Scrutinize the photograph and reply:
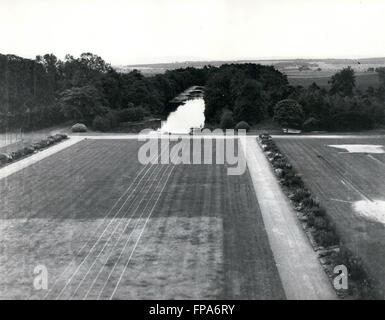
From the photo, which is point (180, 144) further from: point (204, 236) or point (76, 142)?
point (204, 236)

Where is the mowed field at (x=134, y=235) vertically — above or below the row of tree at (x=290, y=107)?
below

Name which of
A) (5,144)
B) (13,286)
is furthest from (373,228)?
(5,144)

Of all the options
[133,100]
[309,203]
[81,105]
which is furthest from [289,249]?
[133,100]

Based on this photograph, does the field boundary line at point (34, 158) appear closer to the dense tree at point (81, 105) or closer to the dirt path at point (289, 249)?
the dense tree at point (81, 105)

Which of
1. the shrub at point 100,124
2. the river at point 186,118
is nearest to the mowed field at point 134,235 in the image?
the shrub at point 100,124

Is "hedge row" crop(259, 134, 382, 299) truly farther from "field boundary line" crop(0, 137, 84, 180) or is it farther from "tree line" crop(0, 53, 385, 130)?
"tree line" crop(0, 53, 385, 130)

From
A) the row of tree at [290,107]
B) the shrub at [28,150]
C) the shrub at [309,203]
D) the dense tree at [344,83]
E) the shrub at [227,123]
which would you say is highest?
the dense tree at [344,83]
